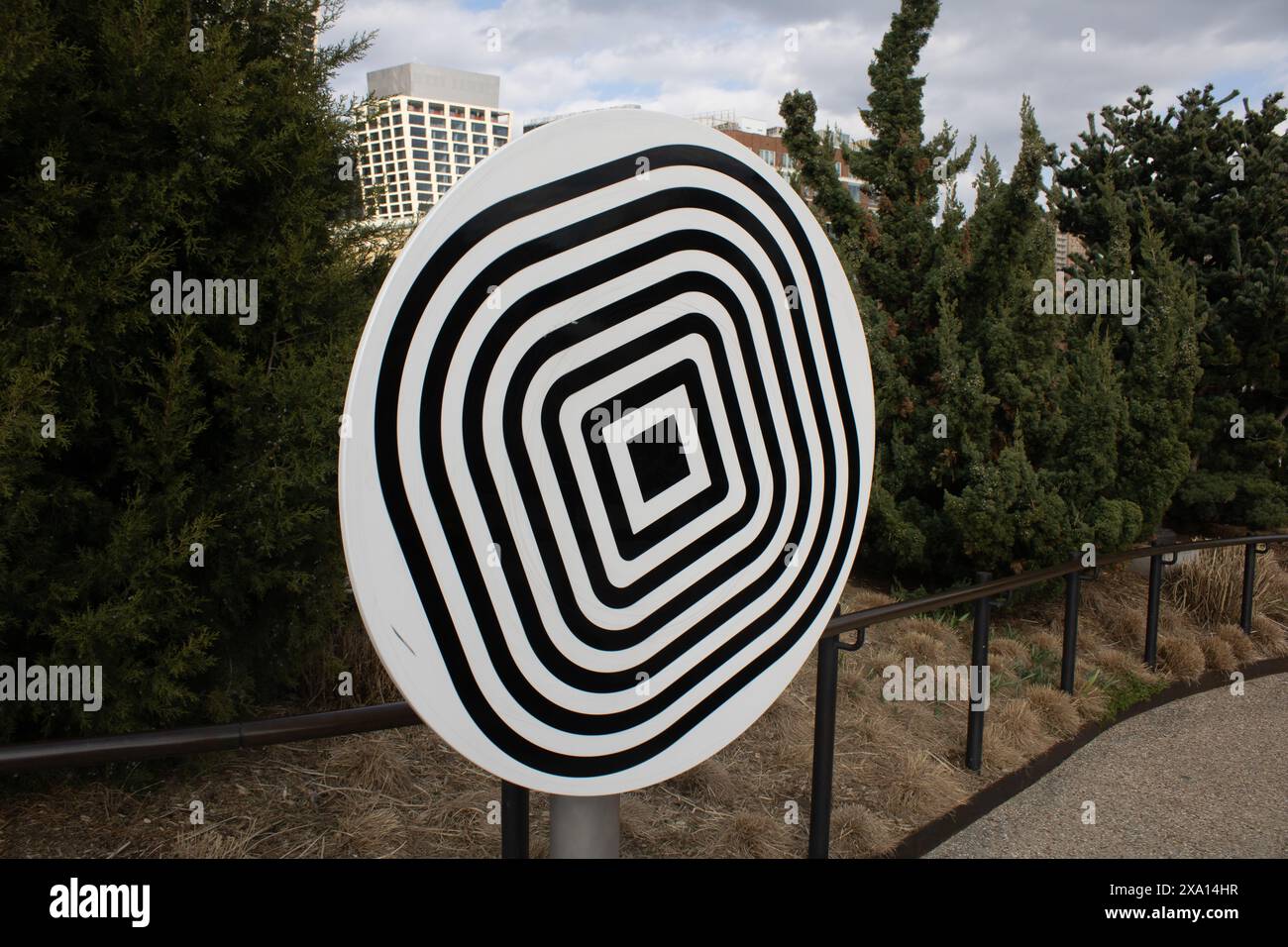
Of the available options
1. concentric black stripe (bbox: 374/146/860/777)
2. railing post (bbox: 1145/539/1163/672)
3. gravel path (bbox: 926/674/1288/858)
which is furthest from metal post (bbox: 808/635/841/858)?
railing post (bbox: 1145/539/1163/672)

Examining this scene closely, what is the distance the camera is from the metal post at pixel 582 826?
143 centimetres

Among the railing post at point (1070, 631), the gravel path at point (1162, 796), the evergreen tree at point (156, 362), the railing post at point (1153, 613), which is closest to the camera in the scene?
the evergreen tree at point (156, 362)

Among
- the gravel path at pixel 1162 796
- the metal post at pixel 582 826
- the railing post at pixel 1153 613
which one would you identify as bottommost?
the gravel path at pixel 1162 796

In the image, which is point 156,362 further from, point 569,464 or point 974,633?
point 974,633

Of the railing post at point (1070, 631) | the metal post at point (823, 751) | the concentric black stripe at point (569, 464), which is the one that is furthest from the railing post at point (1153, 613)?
the concentric black stripe at point (569, 464)

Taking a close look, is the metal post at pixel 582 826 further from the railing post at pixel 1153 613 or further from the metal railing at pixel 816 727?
the railing post at pixel 1153 613

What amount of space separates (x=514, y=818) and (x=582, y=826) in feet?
1.23

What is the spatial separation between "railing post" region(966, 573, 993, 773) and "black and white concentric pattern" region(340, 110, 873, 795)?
8.54 feet

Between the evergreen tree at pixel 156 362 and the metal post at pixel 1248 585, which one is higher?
the evergreen tree at pixel 156 362

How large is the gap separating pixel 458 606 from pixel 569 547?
0.57ft

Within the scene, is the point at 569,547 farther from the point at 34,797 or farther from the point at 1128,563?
the point at 1128,563

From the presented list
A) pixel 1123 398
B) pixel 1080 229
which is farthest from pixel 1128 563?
pixel 1080 229

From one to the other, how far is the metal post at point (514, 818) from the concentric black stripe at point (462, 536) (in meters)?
0.46

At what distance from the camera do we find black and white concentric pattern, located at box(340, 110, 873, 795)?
1.16 m
